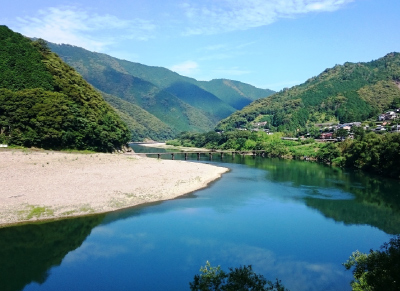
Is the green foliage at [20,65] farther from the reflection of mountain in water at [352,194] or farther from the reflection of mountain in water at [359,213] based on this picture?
the reflection of mountain in water at [359,213]

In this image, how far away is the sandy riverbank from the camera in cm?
2884

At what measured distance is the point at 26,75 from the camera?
6412 cm

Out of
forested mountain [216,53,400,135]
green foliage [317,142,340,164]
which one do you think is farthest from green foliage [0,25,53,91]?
forested mountain [216,53,400,135]

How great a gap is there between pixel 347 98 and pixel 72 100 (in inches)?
5505

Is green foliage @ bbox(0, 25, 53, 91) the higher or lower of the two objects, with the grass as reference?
higher

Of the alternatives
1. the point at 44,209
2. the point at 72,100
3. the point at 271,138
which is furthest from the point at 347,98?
the point at 44,209

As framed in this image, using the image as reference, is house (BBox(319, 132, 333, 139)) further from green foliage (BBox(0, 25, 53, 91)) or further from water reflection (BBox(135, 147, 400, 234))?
green foliage (BBox(0, 25, 53, 91))

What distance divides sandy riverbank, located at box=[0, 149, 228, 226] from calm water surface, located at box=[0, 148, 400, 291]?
192 centimetres

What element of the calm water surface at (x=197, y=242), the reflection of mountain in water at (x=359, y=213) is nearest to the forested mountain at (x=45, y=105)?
the calm water surface at (x=197, y=242)

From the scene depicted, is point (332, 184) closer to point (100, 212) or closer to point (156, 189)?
point (156, 189)

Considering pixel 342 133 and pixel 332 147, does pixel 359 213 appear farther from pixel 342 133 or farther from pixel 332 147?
pixel 342 133

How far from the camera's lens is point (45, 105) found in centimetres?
5725

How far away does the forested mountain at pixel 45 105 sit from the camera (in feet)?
180

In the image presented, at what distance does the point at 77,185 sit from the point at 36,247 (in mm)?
12594
